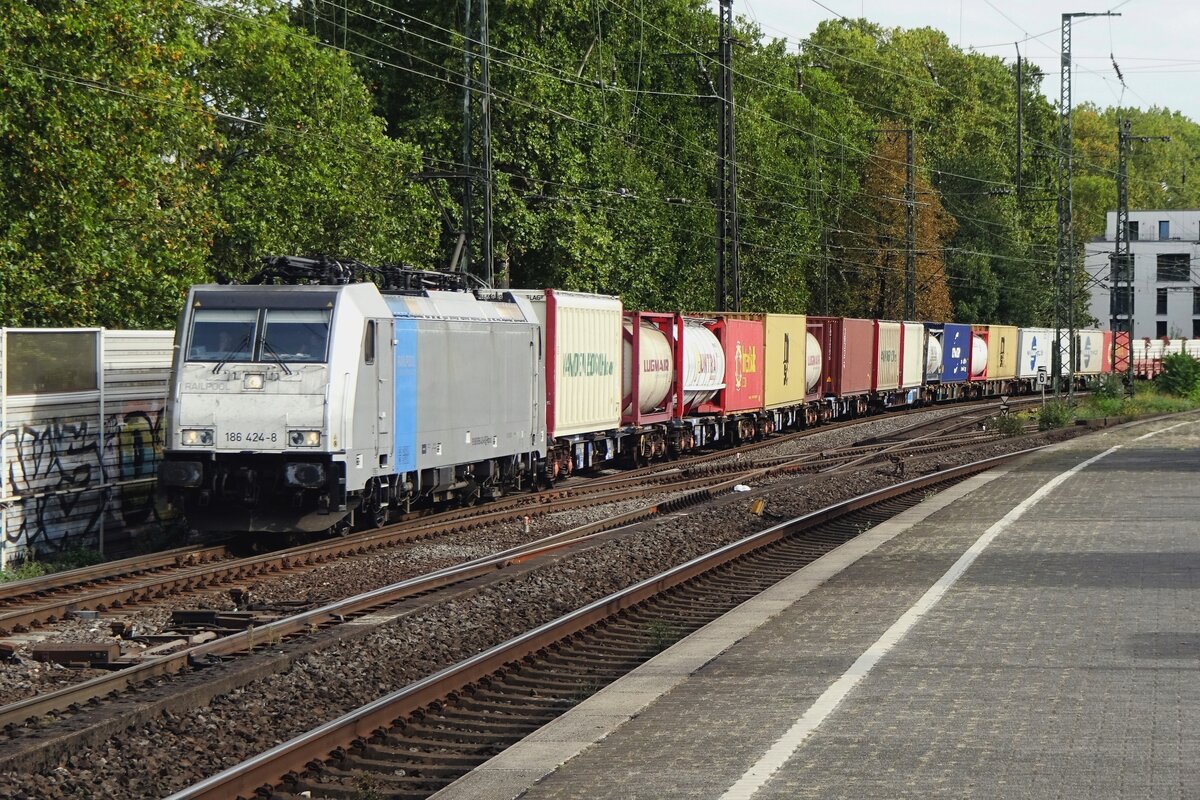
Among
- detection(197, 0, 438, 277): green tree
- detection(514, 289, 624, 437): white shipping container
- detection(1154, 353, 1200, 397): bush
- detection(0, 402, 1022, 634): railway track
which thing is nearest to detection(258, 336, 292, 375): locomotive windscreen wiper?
detection(0, 402, 1022, 634): railway track

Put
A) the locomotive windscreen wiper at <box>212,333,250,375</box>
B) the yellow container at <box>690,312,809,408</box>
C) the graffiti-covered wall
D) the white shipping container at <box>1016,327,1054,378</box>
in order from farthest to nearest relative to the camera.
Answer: the white shipping container at <box>1016,327,1054,378</box> < the yellow container at <box>690,312,809,408</box> < the locomotive windscreen wiper at <box>212,333,250,375</box> < the graffiti-covered wall

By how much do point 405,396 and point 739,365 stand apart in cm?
1809

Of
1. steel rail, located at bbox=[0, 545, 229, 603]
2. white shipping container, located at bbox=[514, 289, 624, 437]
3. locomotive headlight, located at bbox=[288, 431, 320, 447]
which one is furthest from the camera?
white shipping container, located at bbox=[514, 289, 624, 437]

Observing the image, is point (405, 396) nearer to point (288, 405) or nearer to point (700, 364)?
point (288, 405)

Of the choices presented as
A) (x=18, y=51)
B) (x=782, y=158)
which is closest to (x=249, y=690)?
(x=18, y=51)

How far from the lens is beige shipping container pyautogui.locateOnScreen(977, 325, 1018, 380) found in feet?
215

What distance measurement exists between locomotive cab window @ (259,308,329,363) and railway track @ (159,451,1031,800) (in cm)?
516

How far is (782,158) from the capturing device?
77.5m

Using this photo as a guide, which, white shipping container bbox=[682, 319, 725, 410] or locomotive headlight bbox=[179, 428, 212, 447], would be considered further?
white shipping container bbox=[682, 319, 725, 410]

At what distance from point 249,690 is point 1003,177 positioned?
9978 centimetres

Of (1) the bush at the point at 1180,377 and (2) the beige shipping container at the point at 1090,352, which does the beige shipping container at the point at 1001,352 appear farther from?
(1) the bush at the point at 1180,377

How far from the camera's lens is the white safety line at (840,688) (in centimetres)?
738

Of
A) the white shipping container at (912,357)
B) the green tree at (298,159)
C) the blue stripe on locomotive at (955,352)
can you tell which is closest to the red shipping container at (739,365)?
the green tree at (298,159)

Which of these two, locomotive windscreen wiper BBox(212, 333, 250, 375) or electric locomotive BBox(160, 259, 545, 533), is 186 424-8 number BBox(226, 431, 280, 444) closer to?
electric locomotive BBox(160, 259, 545, 533)
